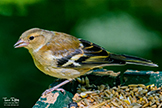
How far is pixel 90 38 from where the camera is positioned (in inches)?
177

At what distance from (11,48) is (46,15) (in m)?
0.84

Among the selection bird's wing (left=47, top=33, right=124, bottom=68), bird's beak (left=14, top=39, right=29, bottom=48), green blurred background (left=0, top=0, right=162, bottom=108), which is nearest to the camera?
bird's beak (left=14, top=39, right=29, bottom=48)

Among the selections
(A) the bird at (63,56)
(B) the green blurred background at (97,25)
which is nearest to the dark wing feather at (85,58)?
(A) the bird at (63,56)

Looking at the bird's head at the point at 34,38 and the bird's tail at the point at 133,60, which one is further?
the bird's tail at the point at 133,60

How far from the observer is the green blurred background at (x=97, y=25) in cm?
440

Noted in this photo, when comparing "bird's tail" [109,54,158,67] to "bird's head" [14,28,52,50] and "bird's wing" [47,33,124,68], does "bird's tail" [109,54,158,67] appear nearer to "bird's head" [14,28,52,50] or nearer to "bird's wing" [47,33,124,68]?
"bird's wing" [47,33,124,68]

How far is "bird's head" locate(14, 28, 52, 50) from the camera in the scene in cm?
353

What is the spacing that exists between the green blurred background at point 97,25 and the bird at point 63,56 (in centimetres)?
74

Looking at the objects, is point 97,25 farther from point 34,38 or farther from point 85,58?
point 34,38

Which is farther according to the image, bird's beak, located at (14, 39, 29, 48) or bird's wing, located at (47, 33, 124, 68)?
bird's wing, located at (47, 33, 124, 68)

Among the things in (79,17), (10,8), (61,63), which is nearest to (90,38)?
(79,17)

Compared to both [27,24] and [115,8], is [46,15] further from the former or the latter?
[115,8]

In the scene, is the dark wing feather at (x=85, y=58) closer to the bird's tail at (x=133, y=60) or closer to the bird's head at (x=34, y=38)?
the bird's tail at (x=133, y=60)

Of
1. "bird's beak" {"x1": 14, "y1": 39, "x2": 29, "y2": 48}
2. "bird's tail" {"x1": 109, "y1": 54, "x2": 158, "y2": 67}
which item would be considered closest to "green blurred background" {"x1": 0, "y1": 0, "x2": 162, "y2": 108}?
"bird's tail" {"x1": 109, "y1": 54, "x2": 158, "y2": 67}
